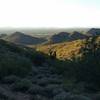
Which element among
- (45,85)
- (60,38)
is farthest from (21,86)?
(60,38)

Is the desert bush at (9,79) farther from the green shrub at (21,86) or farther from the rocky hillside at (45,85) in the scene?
the green shrub at (21,86)

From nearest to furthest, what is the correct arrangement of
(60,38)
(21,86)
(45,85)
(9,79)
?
(21,86)
(45,85)
(9,79)
(60,38)

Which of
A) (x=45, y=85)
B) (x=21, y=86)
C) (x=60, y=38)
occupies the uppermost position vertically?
(x=21, y=86)

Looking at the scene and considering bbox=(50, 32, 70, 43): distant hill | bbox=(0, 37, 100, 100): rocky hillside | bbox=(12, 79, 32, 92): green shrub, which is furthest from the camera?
bbox=(50, 32, 70, 43): distant hill

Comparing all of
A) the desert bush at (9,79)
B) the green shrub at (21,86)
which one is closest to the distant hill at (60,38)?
the desert bush at (9,79)

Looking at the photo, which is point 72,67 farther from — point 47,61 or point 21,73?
point 47,61

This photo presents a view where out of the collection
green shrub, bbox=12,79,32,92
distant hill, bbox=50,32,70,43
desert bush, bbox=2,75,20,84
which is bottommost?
distant hill, bbox=50,32,70,43

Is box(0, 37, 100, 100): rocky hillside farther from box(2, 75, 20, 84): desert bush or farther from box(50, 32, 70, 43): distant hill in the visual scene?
box(50, 32, 70, 43): distant hill

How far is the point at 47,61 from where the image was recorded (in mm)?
41406

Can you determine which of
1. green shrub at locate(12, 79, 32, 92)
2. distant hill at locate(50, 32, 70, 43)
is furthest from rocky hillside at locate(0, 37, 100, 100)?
distant hill at locate(50, 32, 70, 43)

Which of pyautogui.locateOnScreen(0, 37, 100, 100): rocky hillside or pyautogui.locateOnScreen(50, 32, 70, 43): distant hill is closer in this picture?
pyautogui.locateOnScreen(0, 37, 100, 100): rocky hillside

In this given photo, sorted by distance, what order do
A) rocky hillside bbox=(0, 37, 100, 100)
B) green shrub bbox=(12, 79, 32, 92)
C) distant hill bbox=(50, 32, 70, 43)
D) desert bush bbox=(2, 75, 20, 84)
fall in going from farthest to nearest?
1. distant hill bbox=(50, 32, 70, 43)
2. desert bush bbox=(2, 75, 20, 84)
3. green shrub bbox=(12, 79, 32, 92)
4. rocky hillside bbox=(0, 37, 100, 100)

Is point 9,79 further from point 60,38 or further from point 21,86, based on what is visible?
point 60,38

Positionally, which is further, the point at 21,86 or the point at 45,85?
the point at 45,85
